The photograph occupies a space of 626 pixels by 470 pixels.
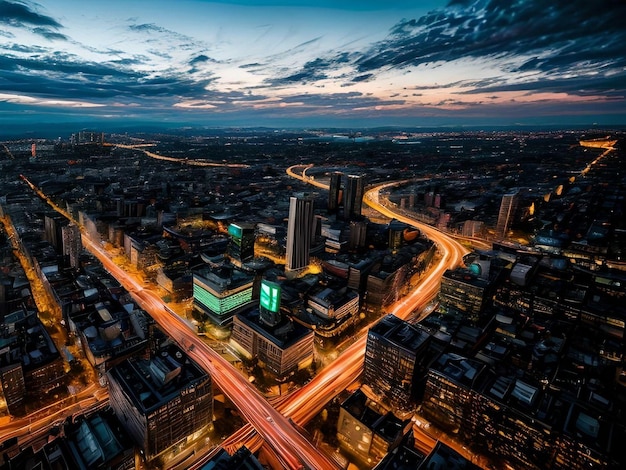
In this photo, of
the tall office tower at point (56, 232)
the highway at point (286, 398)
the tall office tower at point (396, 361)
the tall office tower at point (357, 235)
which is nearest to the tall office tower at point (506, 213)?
the tall office tower at point (357, 235)

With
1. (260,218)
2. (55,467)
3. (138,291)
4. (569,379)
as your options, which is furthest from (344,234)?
(55,467)

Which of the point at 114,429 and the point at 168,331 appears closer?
the point at 114,429

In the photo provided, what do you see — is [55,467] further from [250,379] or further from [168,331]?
[168,331]

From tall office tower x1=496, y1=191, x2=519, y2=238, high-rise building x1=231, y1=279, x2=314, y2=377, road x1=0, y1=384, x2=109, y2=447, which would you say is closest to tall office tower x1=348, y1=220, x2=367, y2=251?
tall office tower x1=496, y1=191, x2=519, y2=238

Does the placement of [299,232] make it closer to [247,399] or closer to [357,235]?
[357,235]

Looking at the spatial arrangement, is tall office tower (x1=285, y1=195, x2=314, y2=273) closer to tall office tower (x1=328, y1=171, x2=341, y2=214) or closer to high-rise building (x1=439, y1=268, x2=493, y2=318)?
high-rise building (x1=439, y1=268, x2=493, y2=318)

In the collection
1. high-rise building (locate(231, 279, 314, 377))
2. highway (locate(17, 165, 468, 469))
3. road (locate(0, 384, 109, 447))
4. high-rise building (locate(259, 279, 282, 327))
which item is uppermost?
high-rise building (locate(259, 279, 282, 327))
